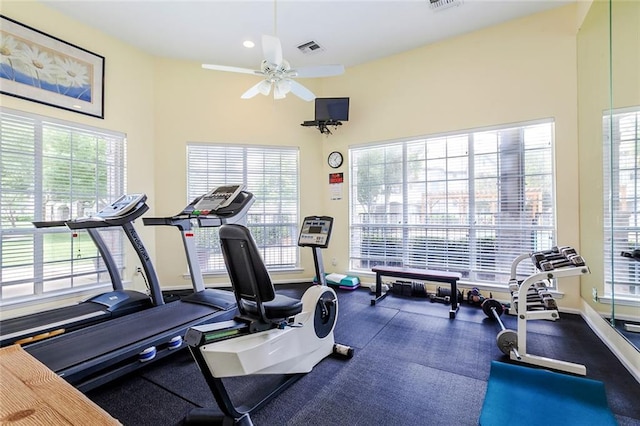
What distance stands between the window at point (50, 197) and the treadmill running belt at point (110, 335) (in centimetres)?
157

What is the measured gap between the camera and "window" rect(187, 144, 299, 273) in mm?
4809

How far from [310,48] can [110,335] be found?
172 inches

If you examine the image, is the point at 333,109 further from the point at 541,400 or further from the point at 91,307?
the point at 541,400

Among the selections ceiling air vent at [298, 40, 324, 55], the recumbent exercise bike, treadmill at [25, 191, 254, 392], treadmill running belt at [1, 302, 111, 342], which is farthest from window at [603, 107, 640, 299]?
treadmill running belt at [1, 302, 111, 342]

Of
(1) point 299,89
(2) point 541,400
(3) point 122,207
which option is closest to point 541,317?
(2) point 541,400

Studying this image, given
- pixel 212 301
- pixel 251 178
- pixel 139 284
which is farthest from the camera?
pixel 251 178

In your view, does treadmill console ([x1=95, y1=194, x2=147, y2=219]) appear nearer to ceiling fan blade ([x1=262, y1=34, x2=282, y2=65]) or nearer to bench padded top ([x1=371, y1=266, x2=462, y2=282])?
ceiling fan blade ([x1=262, y1=34, x2=282, y2=65])

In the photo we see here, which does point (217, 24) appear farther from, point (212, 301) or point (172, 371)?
point (172, 371)

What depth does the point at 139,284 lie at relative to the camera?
430cm

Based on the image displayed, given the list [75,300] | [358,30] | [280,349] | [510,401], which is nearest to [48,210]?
[75,300]

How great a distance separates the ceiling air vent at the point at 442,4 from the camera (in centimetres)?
342

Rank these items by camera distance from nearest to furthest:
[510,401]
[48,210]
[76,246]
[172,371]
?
[510,401], [172,371], [48,210], [76,246]

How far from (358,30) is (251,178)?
9.24 feet

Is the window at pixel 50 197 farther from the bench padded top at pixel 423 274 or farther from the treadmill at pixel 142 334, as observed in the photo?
the bench padded top at pixel 423 274
